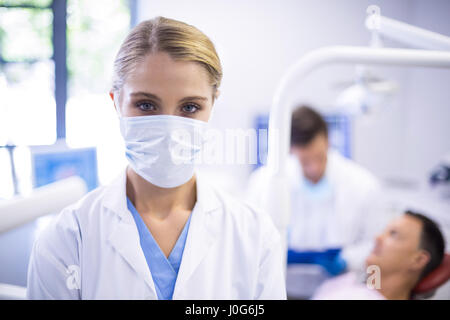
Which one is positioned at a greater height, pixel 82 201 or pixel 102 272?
pixel 82 201

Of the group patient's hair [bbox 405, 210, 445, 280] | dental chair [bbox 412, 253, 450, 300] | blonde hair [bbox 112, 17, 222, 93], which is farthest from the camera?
patient's hair [bbox 405, 210, 445, 280]

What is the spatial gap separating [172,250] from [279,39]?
0.63 metres

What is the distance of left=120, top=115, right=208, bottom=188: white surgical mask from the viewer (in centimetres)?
59

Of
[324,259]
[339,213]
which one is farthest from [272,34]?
[339,213]

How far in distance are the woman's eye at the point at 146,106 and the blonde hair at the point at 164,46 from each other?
0.06 meters

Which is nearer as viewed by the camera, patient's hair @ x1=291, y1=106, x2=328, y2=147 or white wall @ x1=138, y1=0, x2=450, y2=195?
white wall @ x1=138, y1=0, x2=450, y2=195

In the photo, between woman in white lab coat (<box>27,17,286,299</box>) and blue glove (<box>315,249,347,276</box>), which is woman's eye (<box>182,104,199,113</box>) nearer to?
woman in white lab coat (<box>27,17,286,299</box>)

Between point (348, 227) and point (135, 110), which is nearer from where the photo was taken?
point (135, 110)

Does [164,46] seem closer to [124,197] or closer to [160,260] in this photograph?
[124,197]

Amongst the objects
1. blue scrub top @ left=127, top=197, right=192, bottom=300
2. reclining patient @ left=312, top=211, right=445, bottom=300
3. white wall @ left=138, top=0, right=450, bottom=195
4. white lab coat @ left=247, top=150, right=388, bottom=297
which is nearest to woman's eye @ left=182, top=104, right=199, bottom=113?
white wall @ left=138, top=0, right=450, bottom=195

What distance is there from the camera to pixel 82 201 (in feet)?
2.08
